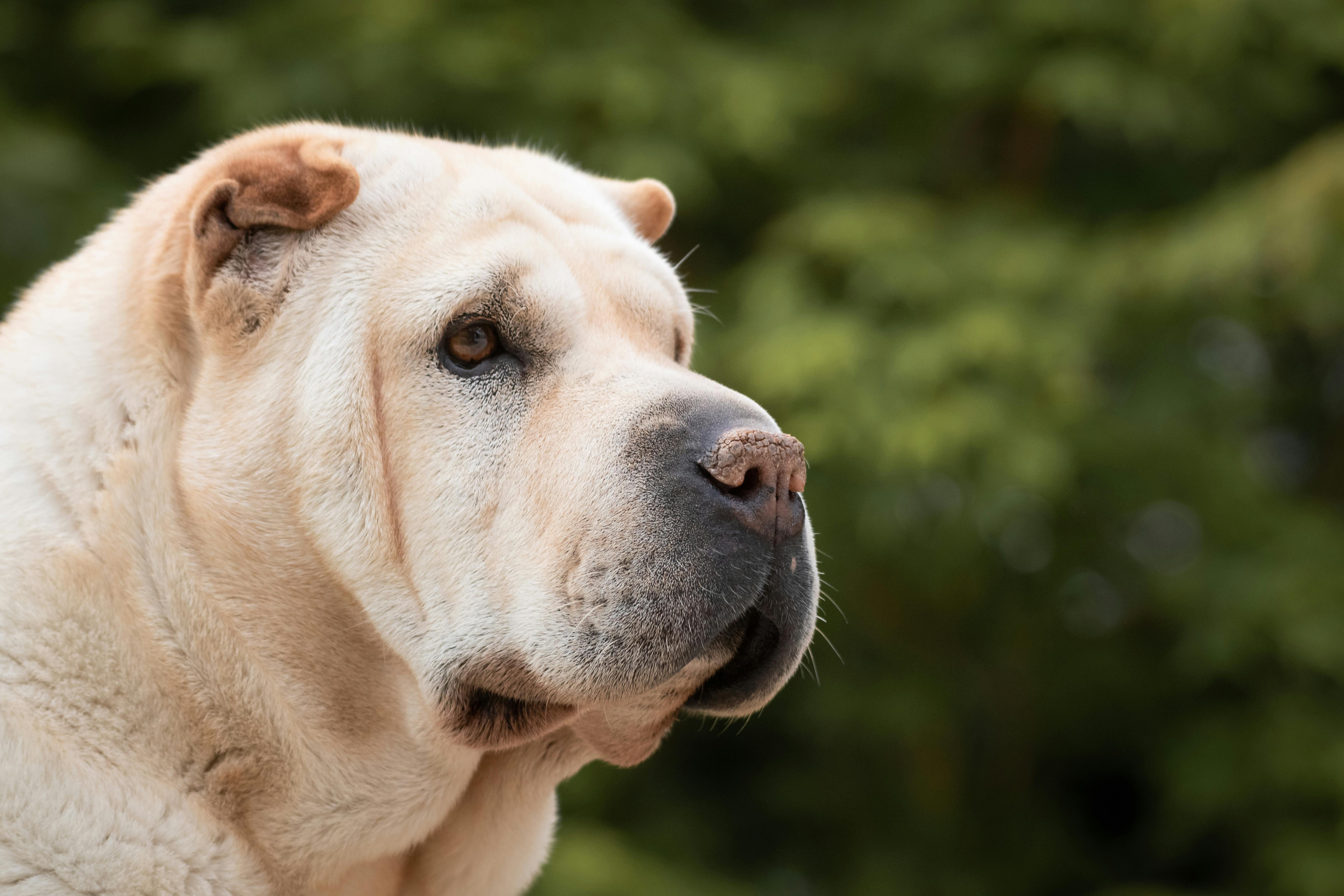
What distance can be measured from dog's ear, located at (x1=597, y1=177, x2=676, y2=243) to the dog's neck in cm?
101

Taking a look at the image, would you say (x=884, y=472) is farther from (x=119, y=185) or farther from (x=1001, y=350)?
(x=119, y=185)

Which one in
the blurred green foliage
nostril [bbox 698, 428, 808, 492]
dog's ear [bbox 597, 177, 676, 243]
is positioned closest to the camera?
nostril [bbox 698, 428, 808, 492]

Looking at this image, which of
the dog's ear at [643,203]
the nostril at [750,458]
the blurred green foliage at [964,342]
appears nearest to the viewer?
the nostril at [750,458]

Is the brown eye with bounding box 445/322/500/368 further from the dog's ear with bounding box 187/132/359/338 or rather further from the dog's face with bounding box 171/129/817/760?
the dog's ear with bounding box 187/132/359/338

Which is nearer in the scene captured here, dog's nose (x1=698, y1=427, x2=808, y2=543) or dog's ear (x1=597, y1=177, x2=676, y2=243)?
dog's nose (x1=698, y1=427, x2=808, y2=543)

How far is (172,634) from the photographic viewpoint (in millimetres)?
2121

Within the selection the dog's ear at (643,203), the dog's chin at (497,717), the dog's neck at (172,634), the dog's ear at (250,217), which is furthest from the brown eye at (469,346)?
the dog's ear at (643,203)

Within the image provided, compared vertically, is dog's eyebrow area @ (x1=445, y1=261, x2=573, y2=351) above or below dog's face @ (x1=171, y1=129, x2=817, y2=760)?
above

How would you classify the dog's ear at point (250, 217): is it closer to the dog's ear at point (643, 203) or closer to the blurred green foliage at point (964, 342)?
the dog's ear at point (643, 203)

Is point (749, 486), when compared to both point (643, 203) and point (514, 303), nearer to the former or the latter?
point (514, 303)

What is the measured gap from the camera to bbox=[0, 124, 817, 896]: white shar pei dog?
1.99 meters

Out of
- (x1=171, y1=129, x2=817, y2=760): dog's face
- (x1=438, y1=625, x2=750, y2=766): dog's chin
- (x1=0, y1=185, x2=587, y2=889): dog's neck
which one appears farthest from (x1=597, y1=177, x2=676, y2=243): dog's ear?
(x1=438, y1=625, x2=750, y2=766): dog's chin

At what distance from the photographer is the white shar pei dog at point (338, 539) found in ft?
6.52

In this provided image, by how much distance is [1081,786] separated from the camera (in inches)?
286
